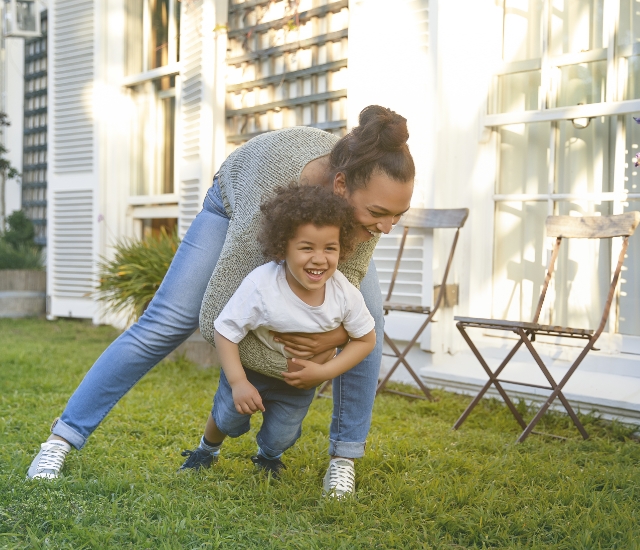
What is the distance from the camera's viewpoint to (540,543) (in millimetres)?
2027

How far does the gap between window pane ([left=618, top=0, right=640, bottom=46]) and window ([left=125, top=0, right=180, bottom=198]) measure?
13.9 feet

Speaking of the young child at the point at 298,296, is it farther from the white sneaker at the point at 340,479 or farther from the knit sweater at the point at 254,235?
the white sneaker at the point at 340,479

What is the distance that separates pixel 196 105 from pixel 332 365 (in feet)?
14.0

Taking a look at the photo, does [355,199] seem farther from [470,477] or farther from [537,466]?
[537,466]

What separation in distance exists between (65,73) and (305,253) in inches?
248

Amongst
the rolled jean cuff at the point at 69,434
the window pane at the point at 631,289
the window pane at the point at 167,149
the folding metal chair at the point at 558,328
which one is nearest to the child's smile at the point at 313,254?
the rolled jean cuff at the point at 69,434

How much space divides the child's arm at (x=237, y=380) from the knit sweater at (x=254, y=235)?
72 millimetres

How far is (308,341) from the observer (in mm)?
Result: 2270

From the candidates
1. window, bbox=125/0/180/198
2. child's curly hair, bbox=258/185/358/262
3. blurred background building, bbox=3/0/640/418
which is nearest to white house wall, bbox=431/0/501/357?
blurred background building, bbox=3/0/640/418

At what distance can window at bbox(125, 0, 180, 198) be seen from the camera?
712 centimetres

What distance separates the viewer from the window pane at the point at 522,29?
4.17 m

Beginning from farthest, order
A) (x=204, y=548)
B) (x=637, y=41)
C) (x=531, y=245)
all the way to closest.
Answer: (x=531, y=245)
(x=637, y=41)
(x=204, y=548)

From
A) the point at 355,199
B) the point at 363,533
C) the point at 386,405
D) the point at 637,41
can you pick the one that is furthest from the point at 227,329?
the point at 637,41

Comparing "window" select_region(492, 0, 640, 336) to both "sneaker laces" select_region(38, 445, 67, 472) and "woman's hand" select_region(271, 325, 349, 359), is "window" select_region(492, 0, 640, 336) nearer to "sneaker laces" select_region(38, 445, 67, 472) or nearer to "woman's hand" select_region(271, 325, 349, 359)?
"woman's hand" select_region(271, 325, 349, 359)
